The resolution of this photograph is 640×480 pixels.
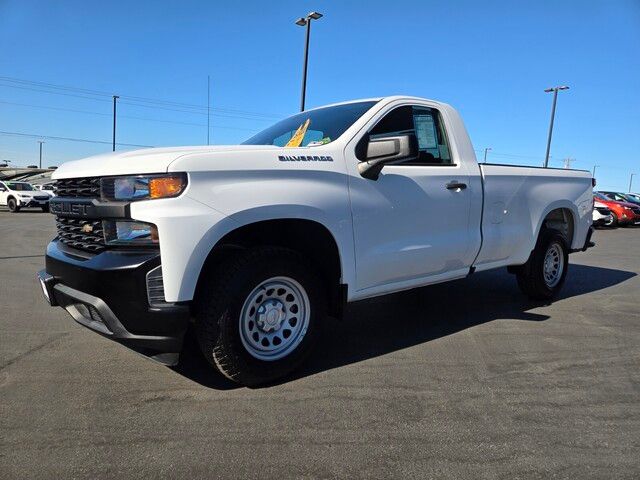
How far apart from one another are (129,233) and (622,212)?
24.2 m

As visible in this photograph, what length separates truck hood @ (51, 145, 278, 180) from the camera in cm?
278

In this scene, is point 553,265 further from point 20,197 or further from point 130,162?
point 20,197

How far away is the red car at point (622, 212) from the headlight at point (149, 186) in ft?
76.7

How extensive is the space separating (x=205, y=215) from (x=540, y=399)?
95.2 inches

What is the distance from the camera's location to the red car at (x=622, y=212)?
21.9 meters

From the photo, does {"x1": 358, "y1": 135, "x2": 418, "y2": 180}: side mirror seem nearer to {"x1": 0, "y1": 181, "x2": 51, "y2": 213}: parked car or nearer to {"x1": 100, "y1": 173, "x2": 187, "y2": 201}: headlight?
{"x1": 100, "y1": 173, "x2": 187, "y2": 201}: headlight

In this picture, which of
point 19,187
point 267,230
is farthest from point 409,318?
point 19,187

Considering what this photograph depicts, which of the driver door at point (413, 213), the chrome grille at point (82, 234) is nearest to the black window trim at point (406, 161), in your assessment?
the driver door at point (413, 213)

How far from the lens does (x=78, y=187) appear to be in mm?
3127

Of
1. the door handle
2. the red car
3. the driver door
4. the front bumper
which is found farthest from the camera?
the front bumper

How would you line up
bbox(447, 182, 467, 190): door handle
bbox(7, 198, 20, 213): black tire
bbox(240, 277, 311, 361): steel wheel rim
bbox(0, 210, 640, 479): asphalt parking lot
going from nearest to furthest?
bbox(0, 210, 640, 479): asphalt parking lot → bbox(240, 277, 311, 361): steel wheel rim → bbox(447, 182, 467, 190): door handle → bbox(7, 198, 20, 213): black tire

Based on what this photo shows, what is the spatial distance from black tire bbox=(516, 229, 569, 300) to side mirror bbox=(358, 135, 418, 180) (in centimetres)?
286

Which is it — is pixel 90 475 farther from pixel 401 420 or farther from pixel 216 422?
pixel 401 420

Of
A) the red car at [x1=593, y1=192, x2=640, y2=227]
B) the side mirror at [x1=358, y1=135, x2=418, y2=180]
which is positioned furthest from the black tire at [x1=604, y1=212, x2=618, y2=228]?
the side mirror at [x1=358, y1=135, x2=418, y2=180]
